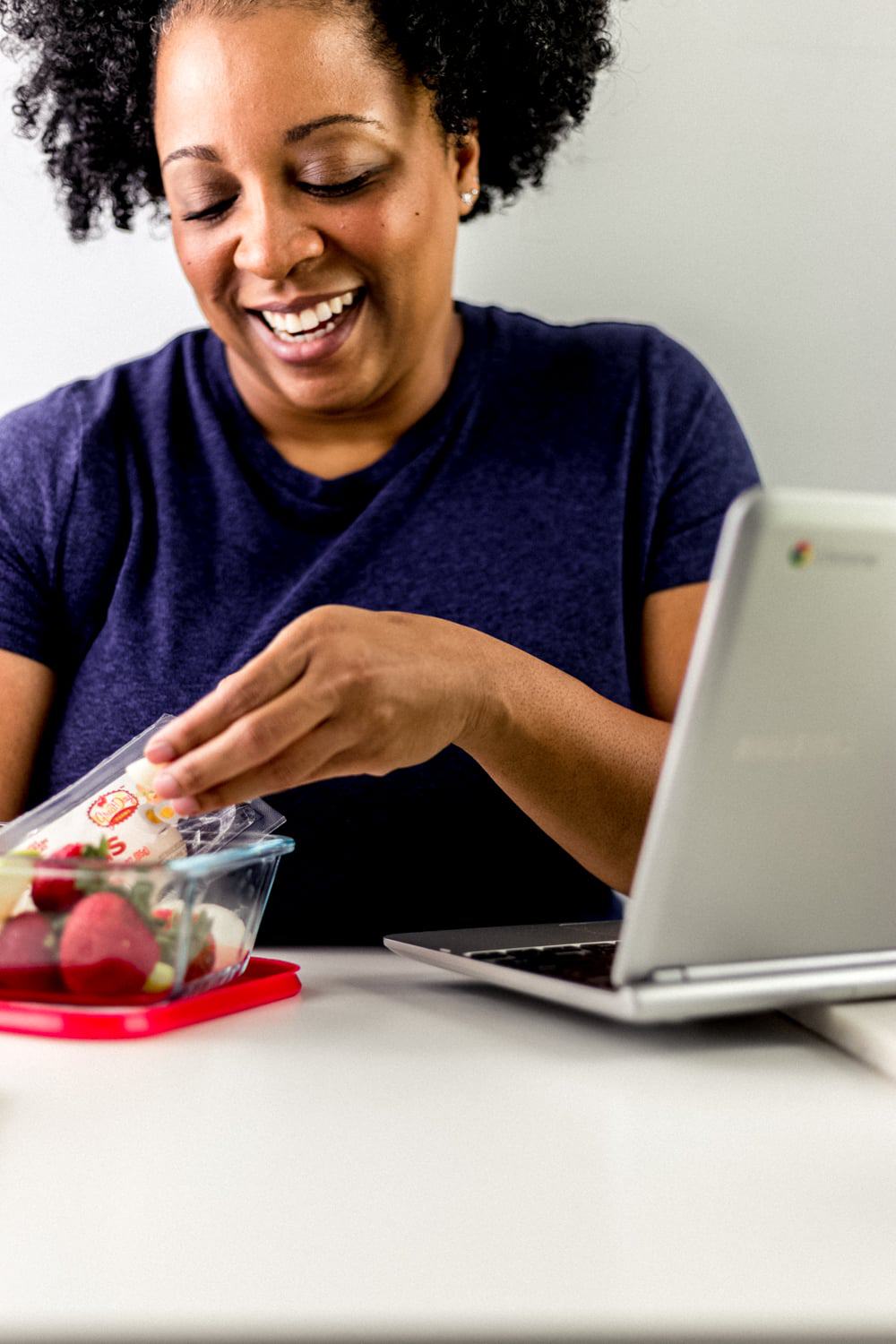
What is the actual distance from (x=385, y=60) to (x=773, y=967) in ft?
2.71

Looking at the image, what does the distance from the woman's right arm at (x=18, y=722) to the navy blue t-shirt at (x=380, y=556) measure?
1cm

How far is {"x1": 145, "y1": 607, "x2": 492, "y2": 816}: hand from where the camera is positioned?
0.74 m

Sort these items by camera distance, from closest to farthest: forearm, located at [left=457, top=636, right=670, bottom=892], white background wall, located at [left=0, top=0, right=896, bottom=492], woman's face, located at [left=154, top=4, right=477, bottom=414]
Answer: forearm, located at [left=457, top=636, right=670, bottom=892] → woman's face, located at [left=154, top=4, right=477, bottom=414] → white background wall, located at [left=0, top=0, right=896, bottom=492]

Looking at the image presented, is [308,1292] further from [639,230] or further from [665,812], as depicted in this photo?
[639,230]

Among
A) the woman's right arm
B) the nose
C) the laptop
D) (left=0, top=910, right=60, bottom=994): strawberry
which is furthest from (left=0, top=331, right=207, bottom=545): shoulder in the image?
the laptop

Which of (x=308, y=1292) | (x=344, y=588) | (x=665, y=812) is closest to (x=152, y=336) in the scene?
(x=344, y=588)

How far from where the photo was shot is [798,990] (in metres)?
0.71

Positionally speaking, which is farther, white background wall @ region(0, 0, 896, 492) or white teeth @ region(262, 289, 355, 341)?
white background wall @ region(0, 0, 896, 492)

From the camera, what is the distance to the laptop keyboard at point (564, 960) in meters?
0.76

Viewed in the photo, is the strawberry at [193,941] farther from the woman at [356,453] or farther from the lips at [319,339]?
the lips at [319,339]

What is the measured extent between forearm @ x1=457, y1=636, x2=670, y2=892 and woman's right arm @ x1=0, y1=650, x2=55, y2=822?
0.47 metres

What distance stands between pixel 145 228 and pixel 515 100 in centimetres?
44

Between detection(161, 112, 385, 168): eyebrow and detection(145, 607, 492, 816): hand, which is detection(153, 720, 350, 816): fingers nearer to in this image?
detection(145, 607, 492, 816): hand

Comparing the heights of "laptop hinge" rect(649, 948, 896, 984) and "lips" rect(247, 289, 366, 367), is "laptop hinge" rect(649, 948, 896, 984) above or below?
below
